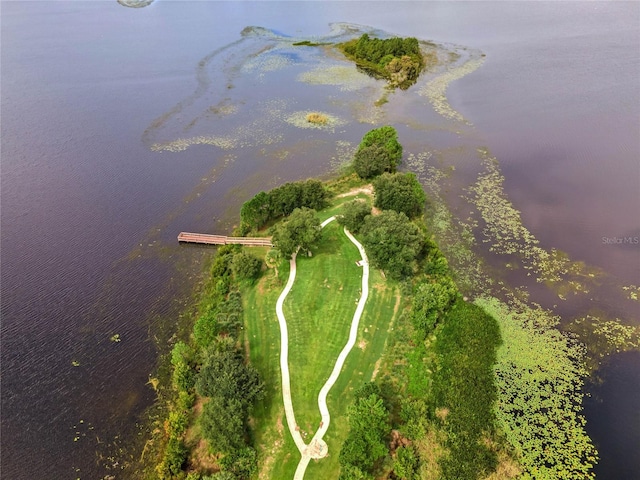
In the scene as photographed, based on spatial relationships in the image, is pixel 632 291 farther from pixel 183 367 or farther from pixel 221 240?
pixel 221 240

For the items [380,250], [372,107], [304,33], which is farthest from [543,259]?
[304,33]

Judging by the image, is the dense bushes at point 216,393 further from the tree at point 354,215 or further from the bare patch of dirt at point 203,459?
the tree at point 354,215

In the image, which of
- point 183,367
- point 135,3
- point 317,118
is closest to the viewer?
point 183,367

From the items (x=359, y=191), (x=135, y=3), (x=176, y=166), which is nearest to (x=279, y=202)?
(x=359, y=191)

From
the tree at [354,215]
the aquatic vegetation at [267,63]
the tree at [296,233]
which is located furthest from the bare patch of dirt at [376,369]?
the aquatic vegetation at [267,63]

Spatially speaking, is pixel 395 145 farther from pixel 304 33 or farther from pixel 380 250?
pixel 304 33

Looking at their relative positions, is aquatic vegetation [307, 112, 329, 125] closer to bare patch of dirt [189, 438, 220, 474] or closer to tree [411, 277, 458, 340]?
tree [411, 277, 458, 340]

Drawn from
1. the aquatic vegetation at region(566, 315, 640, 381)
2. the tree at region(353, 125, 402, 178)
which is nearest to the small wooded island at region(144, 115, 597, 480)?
the aquatic vegetation at region(566, 315, 640, 381)
